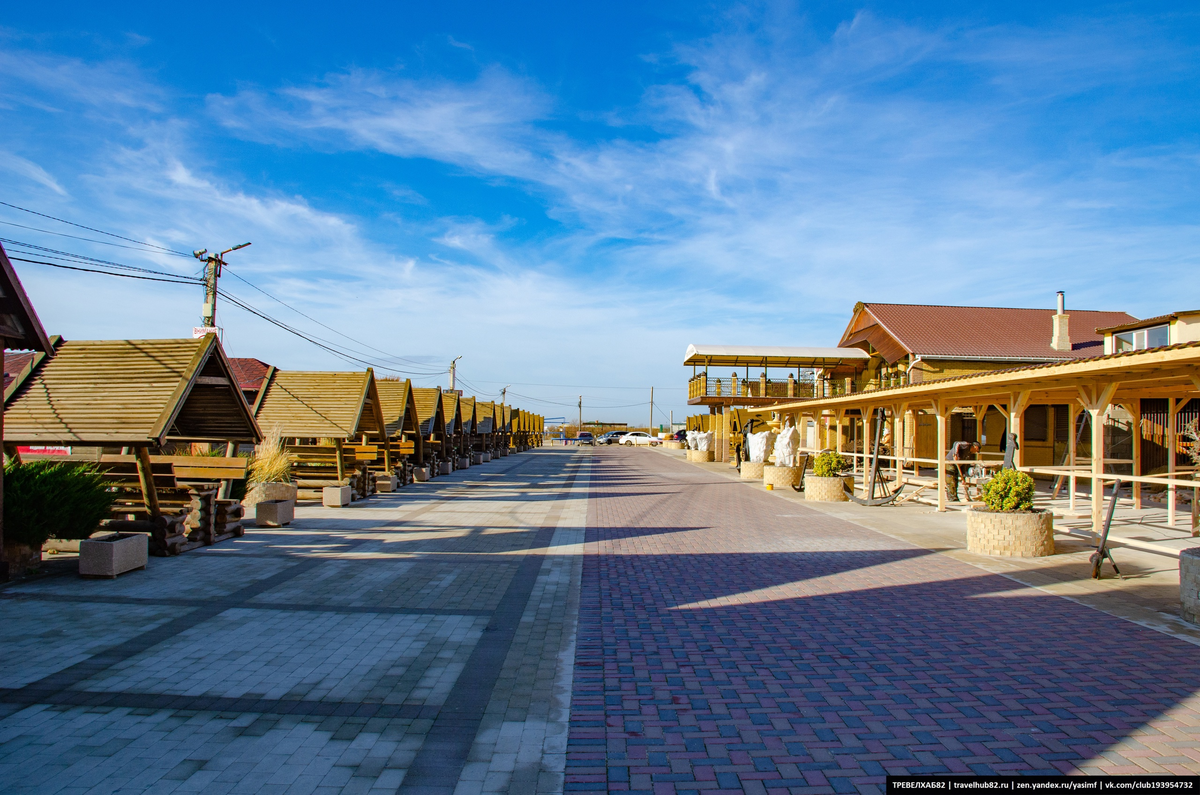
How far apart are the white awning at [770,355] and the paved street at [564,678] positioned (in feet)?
75.6

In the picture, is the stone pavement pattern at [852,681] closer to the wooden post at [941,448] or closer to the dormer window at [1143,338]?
the wooden post at [941,448]

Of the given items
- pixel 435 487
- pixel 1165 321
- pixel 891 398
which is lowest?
pixel 435 487

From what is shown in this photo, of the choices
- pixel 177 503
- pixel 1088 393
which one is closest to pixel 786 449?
pixel 1088 393

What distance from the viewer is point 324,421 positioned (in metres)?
15.3

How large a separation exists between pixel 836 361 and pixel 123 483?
29.3 m

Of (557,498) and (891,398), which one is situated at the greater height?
(891,398)

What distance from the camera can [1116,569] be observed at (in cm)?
801

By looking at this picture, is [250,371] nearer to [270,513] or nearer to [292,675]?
[270,513]

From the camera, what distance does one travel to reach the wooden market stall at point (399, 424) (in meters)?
19.1

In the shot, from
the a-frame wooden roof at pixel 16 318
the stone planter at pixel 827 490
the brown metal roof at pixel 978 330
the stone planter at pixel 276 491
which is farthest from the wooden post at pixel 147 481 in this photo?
the brown metal roof at pixel 978 330

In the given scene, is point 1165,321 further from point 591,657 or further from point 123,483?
point 123,483

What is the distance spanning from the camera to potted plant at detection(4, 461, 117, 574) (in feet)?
24.0

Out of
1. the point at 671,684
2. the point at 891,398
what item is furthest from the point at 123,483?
the point at 891,398

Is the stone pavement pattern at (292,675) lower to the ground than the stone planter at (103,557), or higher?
lower
